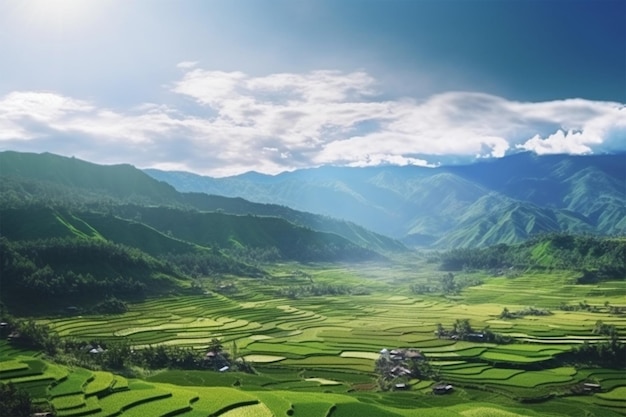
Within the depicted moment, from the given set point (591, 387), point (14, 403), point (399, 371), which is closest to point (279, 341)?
point (399, 371)

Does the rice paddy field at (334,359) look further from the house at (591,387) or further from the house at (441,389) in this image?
the house at (591,387)

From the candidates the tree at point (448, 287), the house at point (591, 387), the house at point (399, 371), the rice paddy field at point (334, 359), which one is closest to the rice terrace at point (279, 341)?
the house at point (591, 387)

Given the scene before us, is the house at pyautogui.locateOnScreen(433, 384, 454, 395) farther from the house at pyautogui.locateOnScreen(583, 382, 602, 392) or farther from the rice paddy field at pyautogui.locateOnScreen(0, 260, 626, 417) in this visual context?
the house at pyautogui.locateOnScreen(583, 382, 602, 392)

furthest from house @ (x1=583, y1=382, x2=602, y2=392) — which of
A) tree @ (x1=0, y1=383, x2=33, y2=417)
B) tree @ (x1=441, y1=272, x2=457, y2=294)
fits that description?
tree @ (x1=441, y1=272, x2=457, y2=294)

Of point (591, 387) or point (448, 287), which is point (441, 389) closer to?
point (591, 387)

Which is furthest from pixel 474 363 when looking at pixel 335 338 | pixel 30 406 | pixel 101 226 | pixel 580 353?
pixel 101 226

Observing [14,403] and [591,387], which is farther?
[591,387]
